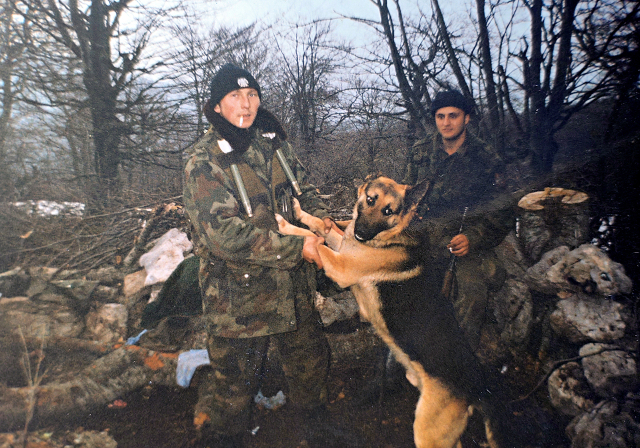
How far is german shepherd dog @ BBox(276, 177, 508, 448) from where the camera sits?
1620mm

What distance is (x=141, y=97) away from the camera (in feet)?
7.77

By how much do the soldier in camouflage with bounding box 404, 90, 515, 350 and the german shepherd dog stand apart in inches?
3.4

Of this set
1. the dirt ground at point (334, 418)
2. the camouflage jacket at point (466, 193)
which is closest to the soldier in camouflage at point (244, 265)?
the dirt ground at point (334, 418)

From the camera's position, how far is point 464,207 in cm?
170

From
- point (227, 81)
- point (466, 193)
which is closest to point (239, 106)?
point (227, 81)

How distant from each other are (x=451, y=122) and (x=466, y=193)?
0.45m

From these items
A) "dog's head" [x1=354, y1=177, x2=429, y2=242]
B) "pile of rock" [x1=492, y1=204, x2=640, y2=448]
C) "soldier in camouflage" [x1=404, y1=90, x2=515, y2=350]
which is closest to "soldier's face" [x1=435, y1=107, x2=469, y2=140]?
"soldier in camouflage" [x1=404, y1=90, x2=515, y2=350]

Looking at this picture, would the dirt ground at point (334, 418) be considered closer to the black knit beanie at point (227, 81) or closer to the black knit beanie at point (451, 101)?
the black knit beanie at point (451, 101)

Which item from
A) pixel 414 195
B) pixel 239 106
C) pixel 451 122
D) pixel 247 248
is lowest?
pixel 247 248

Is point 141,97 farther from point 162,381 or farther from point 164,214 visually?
point 162,381

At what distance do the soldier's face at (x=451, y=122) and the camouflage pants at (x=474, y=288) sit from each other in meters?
0.75

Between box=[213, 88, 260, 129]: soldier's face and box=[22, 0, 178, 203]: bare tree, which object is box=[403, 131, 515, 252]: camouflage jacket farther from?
box=[22, 0, 178, 203]: bare tree

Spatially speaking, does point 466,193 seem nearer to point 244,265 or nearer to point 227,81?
point 244,265

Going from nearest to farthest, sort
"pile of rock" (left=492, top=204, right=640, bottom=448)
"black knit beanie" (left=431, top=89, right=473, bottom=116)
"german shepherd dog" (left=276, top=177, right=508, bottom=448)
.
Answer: "pile of rock" (left=492, top=204, right=640, bottom=448) < "german shepherd dog" (left=276, top=177, right=508, bottom=448) < "black knit beanie" (left=431, top=89, right=473, bottom=116)
